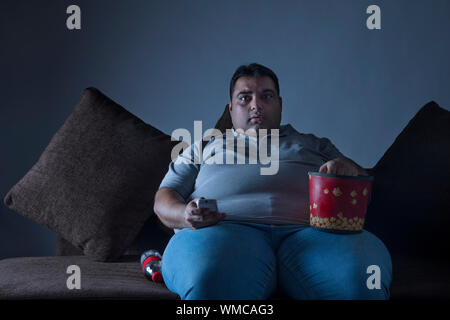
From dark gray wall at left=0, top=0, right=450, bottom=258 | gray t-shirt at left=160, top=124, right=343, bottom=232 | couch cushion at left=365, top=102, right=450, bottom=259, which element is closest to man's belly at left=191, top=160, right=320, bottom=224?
gray t-shirt at left=160, top=124, right=343, bottom=232

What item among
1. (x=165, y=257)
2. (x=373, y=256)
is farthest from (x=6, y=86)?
(x=373, y=256)

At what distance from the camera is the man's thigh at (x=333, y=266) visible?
85 cm

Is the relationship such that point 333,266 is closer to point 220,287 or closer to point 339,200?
point 339,200

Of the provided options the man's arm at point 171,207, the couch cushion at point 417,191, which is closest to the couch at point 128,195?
the couch cushion at point 417,191

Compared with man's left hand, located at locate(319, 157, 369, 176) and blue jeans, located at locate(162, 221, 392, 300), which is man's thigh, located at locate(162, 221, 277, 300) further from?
man's left hand, located at locate(319, 157, 369, 176)

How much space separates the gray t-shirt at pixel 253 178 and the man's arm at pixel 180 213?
5 centimetres

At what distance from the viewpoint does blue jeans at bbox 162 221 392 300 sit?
32.9 inches

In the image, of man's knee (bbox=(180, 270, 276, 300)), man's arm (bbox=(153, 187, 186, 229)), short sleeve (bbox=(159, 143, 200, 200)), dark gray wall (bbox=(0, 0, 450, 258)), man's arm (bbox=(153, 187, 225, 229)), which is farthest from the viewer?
dark gray wall (bbox=(0, 0, 450, 258))

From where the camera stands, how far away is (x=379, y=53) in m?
1.74

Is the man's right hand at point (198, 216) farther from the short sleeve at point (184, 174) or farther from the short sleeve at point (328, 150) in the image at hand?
the short sleeve at point (328, 150)

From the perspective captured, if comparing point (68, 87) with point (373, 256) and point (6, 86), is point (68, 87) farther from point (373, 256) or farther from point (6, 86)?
point (373, 256)

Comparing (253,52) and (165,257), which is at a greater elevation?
(253,52)

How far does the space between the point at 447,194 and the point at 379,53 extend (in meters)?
0.76

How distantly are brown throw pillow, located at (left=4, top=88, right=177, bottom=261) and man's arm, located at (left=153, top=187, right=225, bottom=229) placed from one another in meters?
0.25
